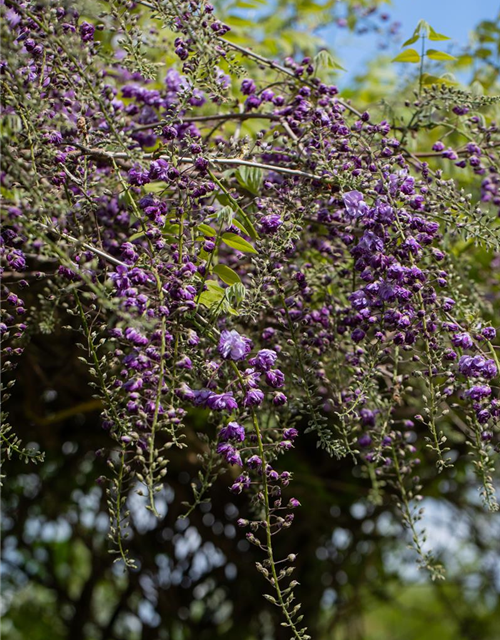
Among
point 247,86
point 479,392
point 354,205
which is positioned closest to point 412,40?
point 247,86

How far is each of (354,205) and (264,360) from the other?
302mm

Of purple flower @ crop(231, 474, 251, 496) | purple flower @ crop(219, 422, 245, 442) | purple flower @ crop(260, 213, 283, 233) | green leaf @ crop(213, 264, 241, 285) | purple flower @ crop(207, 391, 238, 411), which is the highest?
purple flower @ crop(260, 213, 283, 233)

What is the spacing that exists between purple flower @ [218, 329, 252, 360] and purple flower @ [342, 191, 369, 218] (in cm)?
29

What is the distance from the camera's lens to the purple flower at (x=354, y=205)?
108cm

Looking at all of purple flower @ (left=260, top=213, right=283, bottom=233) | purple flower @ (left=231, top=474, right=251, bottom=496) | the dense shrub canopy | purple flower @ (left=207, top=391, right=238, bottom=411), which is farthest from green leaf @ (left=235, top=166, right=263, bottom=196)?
purple flower @ (left=231, top=474, right=251, bottom=496)

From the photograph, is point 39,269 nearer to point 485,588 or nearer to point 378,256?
point 378,256

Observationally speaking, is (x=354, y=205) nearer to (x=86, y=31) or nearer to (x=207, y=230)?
(x=207, y=230)

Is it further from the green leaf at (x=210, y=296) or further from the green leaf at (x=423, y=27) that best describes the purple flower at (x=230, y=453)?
the green leaf at (x=423, y=27)

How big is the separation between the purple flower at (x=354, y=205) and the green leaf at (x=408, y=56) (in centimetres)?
49

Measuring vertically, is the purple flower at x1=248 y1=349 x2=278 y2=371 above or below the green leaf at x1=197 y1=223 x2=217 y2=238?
below

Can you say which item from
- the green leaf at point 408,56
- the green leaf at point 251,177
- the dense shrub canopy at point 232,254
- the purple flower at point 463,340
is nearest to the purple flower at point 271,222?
the dense shrub canopy at point 232,254

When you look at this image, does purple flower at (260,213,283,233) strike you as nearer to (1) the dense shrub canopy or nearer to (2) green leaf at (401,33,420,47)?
(1) the dense shrub canopy

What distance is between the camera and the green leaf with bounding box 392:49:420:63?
141cm

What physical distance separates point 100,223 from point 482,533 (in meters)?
2.65
